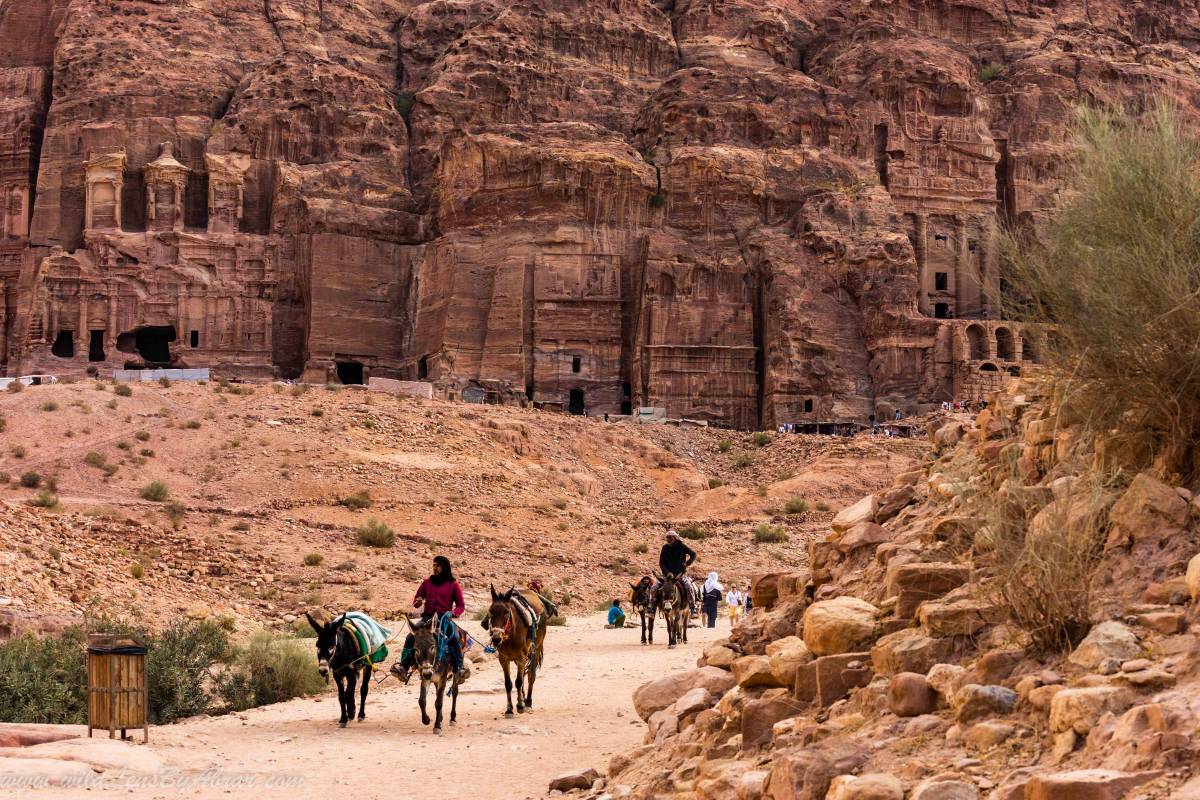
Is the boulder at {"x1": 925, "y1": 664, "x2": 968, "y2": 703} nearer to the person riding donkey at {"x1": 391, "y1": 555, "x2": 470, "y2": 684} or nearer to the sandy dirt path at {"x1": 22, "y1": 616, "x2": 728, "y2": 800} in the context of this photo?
the sandy dirt path at {"x1": 22, "y1": 616, "x2": 728, "y2": 800}

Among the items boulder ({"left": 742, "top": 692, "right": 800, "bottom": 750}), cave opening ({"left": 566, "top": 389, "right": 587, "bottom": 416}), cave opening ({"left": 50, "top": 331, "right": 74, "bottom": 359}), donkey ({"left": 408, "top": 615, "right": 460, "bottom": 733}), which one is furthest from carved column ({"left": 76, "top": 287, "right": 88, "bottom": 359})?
boulder ({"left": 742, "top": 692, "right": 800, "bottom": 750})

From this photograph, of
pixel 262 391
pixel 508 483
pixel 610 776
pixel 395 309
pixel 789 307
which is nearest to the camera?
pixel 610 776

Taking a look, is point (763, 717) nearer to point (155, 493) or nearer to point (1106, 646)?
point (1106, 646)

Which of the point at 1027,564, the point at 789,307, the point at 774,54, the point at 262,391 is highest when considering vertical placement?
the point at 774,54

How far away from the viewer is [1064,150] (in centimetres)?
Answer: 6756

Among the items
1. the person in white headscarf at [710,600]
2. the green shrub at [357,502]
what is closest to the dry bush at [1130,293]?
the person in white headscarf at [710,600]

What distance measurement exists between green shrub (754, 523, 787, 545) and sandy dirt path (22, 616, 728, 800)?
24.5 m

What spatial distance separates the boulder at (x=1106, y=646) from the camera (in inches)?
314

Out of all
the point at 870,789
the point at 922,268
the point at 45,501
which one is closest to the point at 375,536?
the point at 45,501

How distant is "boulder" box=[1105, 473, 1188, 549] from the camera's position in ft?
29.5

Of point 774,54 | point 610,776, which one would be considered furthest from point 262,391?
point 610,776

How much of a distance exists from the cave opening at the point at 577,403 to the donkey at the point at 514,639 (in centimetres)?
4519

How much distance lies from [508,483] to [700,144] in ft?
81.8

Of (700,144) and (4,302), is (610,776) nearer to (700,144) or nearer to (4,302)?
(700,144)
